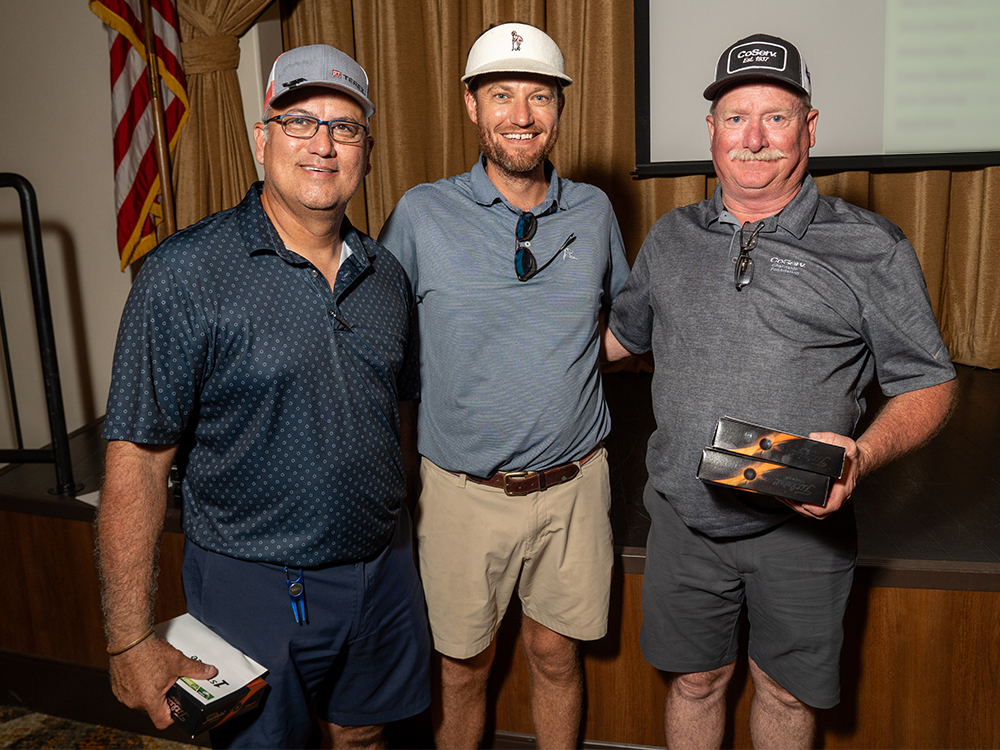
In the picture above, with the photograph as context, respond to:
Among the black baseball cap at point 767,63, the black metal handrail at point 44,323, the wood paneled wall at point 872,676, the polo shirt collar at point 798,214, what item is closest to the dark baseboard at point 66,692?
the wood paneled wall at point 872,676

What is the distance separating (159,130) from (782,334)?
2.64m

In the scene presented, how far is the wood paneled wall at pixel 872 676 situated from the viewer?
1.87 m

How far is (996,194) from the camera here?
3852mm

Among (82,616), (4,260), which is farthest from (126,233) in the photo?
(82,616)

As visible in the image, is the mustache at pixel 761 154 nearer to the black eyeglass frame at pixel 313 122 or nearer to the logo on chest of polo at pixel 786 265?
the logo on chest of polo at pixel 786 265

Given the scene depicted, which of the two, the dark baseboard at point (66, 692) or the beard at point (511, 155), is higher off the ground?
the beard at point (511, 155)

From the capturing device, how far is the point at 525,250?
164cm

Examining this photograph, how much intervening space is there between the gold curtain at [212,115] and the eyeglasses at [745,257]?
2.55 metres

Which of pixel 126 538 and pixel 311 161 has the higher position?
pixel 311 161

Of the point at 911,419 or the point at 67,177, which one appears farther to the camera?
the point at 67,177

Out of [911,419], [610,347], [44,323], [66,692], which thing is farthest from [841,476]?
[66,692]

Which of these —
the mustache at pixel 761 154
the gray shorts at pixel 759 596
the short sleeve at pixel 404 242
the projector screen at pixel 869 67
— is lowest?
the gray shorts at pixel 759 596

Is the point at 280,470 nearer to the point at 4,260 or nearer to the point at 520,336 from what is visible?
the point at 520,336

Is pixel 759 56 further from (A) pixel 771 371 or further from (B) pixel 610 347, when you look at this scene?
(B) pixel 610 347
